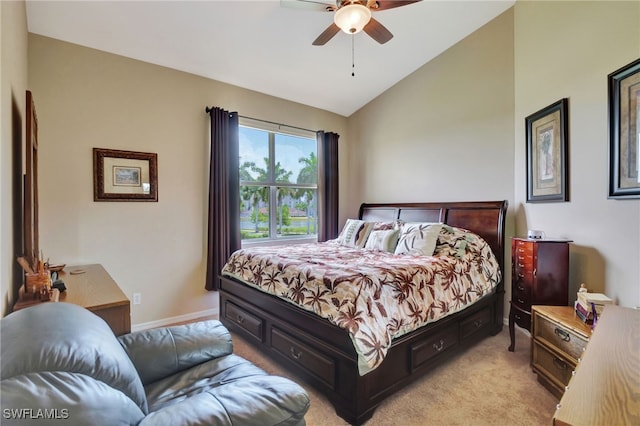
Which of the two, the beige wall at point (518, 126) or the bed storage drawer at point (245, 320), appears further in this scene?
the bed storage drawer at point (245, 320)

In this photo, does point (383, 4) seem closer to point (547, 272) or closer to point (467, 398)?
point (547, 272)

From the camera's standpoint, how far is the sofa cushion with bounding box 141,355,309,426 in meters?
0.92

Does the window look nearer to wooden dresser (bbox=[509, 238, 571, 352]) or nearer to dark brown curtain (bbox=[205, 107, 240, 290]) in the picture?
dark brown curtain (bbox=[205, 107, 240, 290])

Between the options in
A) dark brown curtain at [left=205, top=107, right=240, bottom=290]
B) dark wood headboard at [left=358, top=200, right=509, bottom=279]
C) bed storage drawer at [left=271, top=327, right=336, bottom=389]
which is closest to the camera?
bed storage drawer at [left=271, top=327, right=336, bottom=389]

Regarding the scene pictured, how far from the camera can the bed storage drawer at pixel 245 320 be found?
2.51 m

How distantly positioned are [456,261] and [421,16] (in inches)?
98.0

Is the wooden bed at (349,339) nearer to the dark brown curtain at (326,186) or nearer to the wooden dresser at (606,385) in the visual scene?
the wooden dresser at (606,385)

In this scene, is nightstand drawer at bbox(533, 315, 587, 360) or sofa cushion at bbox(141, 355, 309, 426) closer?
sofa cushion at bbox(141, 355, 309, 426)

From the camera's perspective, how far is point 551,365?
2031 mm

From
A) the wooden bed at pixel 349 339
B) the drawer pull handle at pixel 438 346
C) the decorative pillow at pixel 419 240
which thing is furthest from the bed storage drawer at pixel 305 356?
the decorative pillow at pixel 419 240

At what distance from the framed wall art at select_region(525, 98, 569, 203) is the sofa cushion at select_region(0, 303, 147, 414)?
3.17 m

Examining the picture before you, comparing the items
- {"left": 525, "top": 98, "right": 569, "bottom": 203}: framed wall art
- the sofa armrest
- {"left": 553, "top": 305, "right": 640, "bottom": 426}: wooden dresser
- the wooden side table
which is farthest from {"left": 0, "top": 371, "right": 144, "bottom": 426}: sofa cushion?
{"left": 525, "top": 98, "right": 569, "bottom": 203}: framed wall art

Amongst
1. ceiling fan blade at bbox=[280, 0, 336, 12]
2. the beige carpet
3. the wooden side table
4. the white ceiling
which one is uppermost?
the white ceiling

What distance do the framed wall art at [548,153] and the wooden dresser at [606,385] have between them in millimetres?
1753
